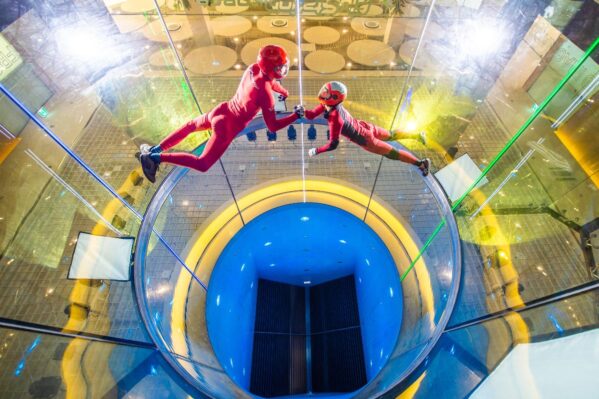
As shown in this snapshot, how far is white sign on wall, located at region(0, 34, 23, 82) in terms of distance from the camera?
5.89 metres

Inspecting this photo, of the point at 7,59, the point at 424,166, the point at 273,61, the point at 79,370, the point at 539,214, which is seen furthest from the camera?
the point at 7,59

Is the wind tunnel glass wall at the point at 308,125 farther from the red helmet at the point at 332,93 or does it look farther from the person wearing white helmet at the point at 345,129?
the red helmet at the point at 332,93

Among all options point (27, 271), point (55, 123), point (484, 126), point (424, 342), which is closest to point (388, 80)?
point (484, 126)

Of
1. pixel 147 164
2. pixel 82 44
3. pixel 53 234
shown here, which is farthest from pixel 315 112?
pixel 82 44

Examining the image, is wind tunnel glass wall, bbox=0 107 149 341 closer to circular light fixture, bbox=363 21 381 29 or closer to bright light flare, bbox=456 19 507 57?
circular light fixture, bbox=363 21 381 29

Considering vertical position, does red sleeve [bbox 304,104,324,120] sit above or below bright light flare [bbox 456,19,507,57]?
below

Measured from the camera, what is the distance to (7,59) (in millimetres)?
5996

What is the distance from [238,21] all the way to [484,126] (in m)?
6.43

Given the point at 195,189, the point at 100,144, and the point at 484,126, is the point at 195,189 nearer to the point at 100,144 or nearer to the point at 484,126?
the point at 100,144

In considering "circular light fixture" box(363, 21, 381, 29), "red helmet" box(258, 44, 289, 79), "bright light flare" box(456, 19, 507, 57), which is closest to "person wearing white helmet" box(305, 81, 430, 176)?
"red helmet" box(258, 44, 289, 79)

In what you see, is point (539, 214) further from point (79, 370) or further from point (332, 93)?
point (79, 370)

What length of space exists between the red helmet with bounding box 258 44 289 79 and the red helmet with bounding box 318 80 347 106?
42 cm

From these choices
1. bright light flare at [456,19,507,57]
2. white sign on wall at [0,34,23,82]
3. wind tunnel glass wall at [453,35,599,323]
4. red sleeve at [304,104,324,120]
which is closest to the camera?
red sleeve at [304,104,324,120]

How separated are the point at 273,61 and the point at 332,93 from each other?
62cm
